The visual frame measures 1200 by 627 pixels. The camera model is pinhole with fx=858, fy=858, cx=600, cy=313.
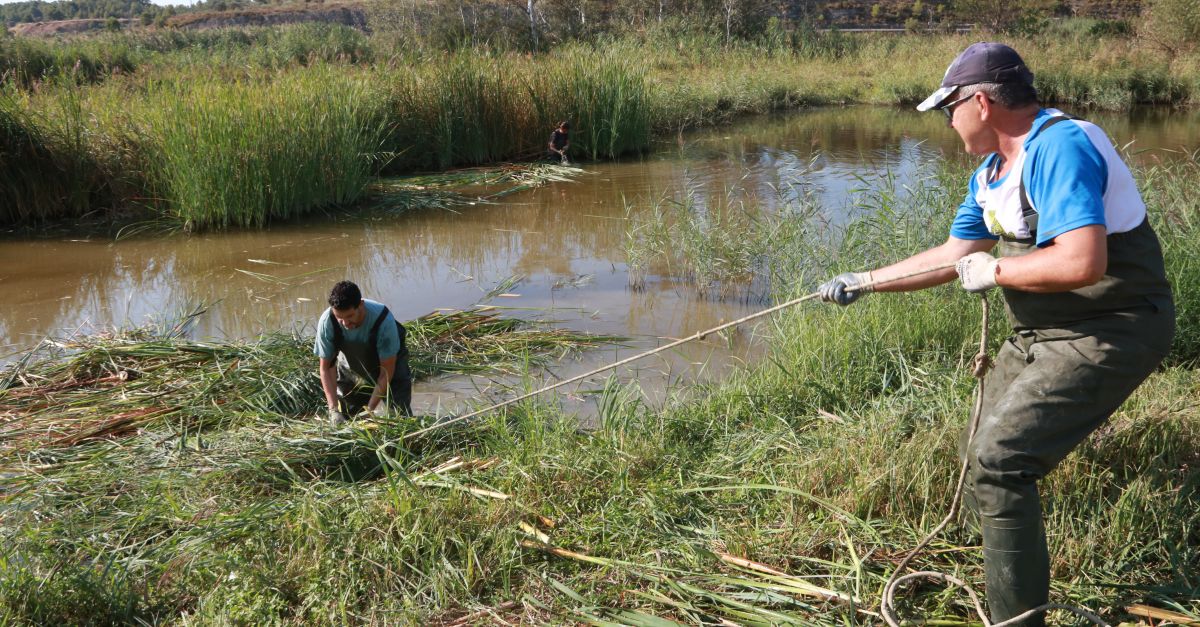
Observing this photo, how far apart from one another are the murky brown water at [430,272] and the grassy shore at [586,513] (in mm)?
1270

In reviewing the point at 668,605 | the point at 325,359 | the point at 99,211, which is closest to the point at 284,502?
the point at 325,359

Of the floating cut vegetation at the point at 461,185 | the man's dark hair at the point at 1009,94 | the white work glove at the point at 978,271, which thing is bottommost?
the floating cut vegetation at the point at 461,185

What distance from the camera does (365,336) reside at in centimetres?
427

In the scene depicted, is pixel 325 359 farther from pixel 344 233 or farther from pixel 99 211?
pixel 99 211

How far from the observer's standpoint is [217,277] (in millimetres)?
7730

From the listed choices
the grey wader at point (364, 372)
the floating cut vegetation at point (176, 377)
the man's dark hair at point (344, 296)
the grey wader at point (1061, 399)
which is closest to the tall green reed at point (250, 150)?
the floating cut vegetation at point (176, 377)

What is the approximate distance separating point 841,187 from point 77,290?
8.53 meters

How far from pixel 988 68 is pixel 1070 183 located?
0.42m

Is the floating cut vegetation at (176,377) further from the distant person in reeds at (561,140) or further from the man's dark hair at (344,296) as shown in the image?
the distant person in reeds at (561,140)

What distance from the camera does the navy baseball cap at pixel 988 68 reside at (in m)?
2.30

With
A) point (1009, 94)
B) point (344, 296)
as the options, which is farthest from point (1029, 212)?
point (344, 296)

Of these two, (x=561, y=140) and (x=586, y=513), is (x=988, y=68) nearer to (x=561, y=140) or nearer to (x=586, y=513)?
(x=586, y=513)

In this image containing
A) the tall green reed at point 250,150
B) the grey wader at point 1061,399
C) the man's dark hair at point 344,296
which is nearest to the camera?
the grey wader at point 1061,399

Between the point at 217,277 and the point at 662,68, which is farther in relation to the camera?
the point at 662,68
